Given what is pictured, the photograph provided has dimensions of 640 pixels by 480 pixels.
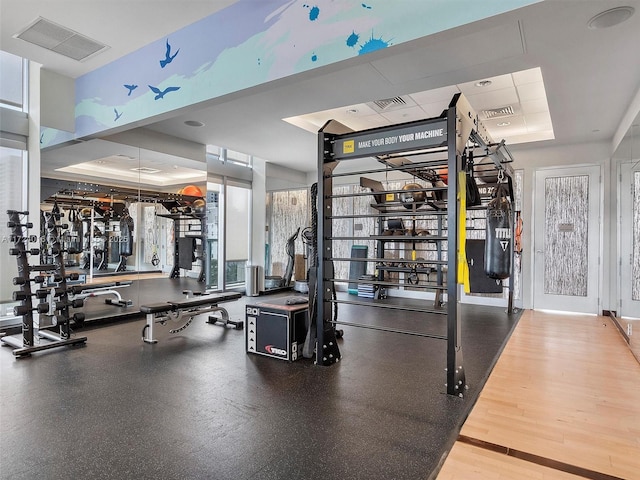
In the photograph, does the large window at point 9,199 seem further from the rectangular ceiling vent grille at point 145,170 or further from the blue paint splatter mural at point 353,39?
the blue paint splatter mural at point 353,39

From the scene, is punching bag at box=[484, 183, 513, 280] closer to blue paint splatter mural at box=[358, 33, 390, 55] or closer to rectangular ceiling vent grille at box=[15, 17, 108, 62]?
blue paint splatter mural at box=[358, 33, 390, 55]

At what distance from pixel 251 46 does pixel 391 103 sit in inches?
100

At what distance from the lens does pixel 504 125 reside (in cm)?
608

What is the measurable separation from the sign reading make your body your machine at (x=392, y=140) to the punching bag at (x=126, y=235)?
3772 mm

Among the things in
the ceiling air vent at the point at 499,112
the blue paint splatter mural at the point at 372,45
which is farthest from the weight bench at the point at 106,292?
the ceiling air vent at the point at 499,112

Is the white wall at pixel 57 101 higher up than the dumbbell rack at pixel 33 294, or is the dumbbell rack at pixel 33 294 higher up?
the white wall at pixel 57 101

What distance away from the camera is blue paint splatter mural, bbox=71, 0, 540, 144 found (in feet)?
7.84

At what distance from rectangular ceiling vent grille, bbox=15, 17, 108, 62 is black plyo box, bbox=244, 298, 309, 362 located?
3.19 metres

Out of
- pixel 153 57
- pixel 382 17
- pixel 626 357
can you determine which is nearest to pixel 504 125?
pixel 626 357

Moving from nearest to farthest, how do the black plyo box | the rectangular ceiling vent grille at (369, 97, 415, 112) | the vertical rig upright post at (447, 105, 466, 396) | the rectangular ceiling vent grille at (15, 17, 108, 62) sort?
the vertical rig upright post at (447, 105, 466, 396) < the rectangular ceiling vent grille at (15, 17, 108, 62) < the black plyo box < the rectangular ceiling vent grille at (369, 97, 415, 112)

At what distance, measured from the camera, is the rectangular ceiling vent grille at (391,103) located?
5.04 metres

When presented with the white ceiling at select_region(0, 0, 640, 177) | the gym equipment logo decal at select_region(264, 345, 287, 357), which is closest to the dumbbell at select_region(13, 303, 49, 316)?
the white ceiling at select_region(0, 0, 640, 177)

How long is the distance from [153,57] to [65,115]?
5.90ft

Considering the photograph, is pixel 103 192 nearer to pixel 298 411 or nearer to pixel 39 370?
pixel 39 370
